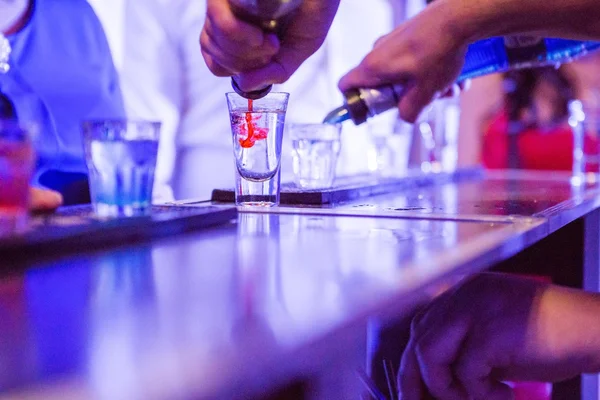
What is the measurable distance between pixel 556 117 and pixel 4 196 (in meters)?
4.25

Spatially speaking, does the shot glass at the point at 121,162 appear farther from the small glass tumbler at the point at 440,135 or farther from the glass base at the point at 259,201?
the small glass tumbler at the point at 440,135

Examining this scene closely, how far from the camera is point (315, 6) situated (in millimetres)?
916

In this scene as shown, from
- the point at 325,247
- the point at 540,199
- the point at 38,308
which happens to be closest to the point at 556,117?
the point at 540,199

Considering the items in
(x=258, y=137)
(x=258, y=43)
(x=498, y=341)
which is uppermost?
(x=258, y=43)

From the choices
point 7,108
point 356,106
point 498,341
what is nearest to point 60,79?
point 7,108

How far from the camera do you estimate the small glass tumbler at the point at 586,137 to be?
2.26 meters

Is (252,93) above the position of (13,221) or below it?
above

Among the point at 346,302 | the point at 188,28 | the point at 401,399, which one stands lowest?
the point at 401,399

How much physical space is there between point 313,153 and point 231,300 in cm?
78

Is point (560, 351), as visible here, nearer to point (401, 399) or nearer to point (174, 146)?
point (401, 399)

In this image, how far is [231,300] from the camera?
0.42 meters

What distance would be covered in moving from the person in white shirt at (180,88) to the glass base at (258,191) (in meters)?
1.41

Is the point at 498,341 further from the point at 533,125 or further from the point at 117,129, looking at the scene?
the point at 533,125

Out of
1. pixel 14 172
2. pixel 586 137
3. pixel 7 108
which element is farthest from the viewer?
pixel 586 137
